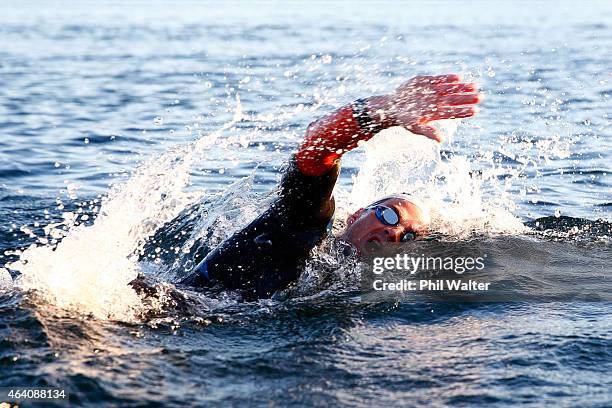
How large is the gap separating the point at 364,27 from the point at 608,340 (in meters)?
Result: 19.1

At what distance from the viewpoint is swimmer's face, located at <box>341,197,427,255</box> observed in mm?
6395

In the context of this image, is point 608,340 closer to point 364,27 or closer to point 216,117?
point 216,117

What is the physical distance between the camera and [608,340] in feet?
17.4

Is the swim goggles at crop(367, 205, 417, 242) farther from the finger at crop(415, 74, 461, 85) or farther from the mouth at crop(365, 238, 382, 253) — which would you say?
the finger at crop(415, 74, 461, 85)

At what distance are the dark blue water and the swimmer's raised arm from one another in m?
0.78

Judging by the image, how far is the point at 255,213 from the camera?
24.9ft

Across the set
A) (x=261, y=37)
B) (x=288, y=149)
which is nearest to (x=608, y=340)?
(x=288, y=149)

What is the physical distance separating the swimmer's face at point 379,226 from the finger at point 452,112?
4.23 feet

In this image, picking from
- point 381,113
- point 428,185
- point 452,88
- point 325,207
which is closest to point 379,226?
point 325,207

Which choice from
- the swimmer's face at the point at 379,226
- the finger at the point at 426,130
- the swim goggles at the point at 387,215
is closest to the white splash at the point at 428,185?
the swimmer's face at the point at 379,226

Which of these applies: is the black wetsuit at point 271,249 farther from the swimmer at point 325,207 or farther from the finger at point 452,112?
the finger at point 452,112

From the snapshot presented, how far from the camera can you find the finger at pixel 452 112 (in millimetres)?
5211

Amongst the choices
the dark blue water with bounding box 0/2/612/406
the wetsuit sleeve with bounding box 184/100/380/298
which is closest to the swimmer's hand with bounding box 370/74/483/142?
the wetsuit sleeve with bounding box 184/100/380/298

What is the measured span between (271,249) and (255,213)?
5.82 feet
